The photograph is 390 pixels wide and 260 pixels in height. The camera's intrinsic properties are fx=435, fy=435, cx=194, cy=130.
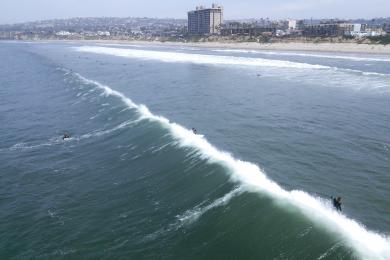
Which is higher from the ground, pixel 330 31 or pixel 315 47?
pixel 330 31

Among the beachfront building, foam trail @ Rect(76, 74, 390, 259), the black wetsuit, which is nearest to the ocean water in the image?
foam trail @ Rect(76, 74, 390, 259)

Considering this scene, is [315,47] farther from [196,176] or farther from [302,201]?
[302,201]

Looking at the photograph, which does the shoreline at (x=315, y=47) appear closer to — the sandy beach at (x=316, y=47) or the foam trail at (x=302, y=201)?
the sandy beach at (x=316, y=47)

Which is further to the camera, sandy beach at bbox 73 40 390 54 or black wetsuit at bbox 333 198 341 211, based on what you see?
sandy beach at bbox 73 40 390 54

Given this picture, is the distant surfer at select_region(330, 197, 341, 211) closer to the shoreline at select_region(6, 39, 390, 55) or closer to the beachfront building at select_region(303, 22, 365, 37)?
the shoreline at select_region(6, 39, 390, 55)

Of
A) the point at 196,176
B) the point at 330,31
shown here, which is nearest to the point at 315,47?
the point at 330,31

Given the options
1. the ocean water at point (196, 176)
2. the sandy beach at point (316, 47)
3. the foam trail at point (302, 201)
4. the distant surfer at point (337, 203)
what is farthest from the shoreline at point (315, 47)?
the distant surfer at point (337, 203)

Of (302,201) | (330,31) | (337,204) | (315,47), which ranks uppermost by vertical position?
(330,31)
